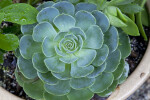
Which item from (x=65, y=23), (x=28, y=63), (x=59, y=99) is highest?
(x=65, y=23)

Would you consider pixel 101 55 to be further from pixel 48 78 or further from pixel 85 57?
pixel 48 78

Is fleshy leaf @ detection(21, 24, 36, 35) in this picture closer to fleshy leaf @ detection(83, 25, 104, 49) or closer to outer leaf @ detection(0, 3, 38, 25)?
outer leaf @ detection(0, 3, 38, 25)

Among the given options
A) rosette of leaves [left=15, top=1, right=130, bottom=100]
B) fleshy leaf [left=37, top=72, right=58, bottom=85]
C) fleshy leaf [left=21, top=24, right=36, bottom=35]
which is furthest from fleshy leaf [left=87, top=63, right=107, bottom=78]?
fleshy leaf [left=21, top=24, right=36, bottom=35]

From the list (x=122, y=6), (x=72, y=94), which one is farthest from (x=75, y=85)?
(x=122, y=6)

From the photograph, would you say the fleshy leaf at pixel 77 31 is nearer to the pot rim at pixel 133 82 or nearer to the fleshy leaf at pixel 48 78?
the fleshy leaf at pixel 48 78

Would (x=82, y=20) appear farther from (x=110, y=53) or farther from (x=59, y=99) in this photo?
(x=59, y=99)

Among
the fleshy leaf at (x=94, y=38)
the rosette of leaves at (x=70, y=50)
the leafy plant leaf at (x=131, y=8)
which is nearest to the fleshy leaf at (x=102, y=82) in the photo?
the rosette of leaves at (x=70, y=50)

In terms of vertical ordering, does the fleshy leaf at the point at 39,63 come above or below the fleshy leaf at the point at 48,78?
above
